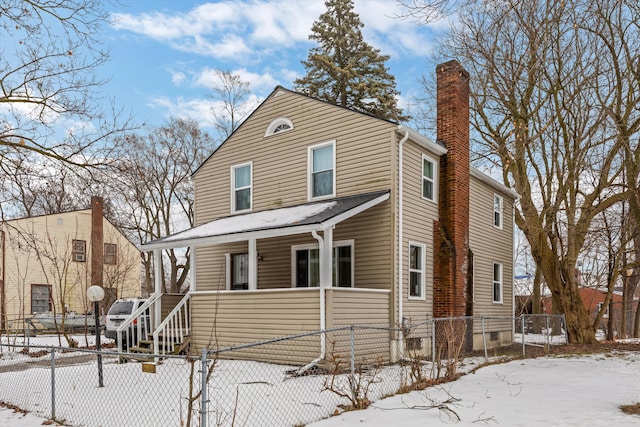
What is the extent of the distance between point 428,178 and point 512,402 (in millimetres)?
7803

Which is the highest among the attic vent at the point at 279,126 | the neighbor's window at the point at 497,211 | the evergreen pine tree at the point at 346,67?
the evergreen pine tree at the point at 346,67

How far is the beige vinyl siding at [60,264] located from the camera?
26.6 m

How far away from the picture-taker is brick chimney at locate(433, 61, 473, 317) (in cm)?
1471

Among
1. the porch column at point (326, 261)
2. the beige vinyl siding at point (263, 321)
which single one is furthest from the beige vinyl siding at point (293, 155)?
the beige vinyl siding at point (263, 321)

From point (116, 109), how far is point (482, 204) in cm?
1177

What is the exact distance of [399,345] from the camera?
1318 cm

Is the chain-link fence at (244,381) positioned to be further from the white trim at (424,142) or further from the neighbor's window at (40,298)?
the neighbor's window at (40,298)

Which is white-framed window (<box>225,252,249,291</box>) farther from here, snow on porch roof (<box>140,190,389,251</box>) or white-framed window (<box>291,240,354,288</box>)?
white-framed window (<box>291,240,354,288</box>)

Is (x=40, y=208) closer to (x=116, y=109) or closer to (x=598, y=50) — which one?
(x=116, y=109)

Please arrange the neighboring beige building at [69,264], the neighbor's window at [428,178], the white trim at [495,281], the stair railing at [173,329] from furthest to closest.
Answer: the neighboring beige building at [69,264], the white trim at [495,281], the neighbor's window at [428,178], the stair railing at [173,329]

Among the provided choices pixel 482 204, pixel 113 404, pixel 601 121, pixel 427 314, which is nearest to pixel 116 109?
pixel 113 404

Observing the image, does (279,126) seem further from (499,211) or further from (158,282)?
(499,211)

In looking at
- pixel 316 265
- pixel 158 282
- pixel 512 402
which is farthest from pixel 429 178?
pixel 512 402

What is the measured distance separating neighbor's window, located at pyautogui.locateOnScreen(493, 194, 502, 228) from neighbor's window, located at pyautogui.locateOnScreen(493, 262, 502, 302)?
1.39 meters
